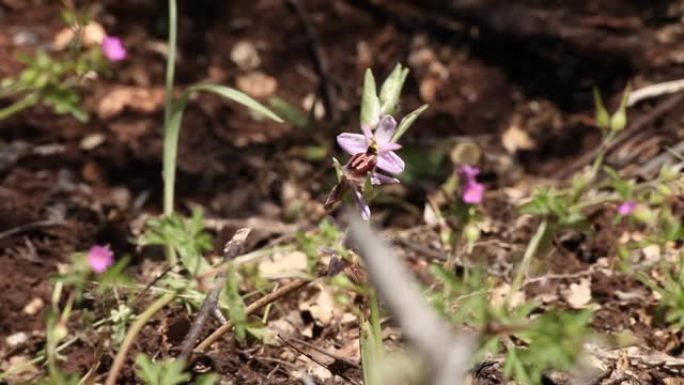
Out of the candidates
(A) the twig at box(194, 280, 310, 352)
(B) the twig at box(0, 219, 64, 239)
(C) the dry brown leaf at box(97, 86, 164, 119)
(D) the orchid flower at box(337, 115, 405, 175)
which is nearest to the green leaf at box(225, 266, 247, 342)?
(A) the twig at box(194, 280, 310, 352)

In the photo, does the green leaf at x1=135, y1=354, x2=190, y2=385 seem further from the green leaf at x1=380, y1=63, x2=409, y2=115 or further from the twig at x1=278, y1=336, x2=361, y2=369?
the green leaf at x1=380, y1=63, x2=409, y2=115

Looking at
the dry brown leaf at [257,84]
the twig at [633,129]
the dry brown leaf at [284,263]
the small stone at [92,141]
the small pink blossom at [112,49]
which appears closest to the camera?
the dry brown leaf at [284,263]

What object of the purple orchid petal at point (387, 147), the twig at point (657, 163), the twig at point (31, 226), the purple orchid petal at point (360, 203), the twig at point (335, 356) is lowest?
the twig at point (335, 356)

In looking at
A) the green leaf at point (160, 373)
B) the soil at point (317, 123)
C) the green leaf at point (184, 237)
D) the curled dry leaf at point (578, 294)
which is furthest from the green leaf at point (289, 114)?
the green leaf at point (160, 373)

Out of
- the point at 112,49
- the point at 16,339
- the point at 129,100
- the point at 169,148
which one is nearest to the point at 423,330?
the point at 169,148

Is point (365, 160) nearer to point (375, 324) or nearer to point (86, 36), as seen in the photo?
point (375, 324)

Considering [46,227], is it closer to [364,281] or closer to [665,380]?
[364,281]

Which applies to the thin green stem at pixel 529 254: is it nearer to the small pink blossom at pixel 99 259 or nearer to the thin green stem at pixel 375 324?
the thin green stem at pixel 375 324

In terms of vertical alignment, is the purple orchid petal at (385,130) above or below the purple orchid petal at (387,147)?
above
